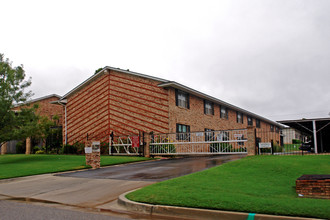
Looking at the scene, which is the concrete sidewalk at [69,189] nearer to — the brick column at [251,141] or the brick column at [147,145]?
the brick column at [251,141]

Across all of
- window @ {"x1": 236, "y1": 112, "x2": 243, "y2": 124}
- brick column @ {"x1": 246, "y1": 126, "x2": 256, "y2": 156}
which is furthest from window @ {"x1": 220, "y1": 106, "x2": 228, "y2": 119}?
brick column @ {"x1": 246, "y1": 126, "x2": 256, "y2": 156}

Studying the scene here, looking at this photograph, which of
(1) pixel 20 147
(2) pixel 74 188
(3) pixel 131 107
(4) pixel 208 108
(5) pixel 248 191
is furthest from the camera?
(1) pixel 20 147

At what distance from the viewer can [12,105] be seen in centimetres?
1945

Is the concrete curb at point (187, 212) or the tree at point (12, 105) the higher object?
the tree at point (12, 105)

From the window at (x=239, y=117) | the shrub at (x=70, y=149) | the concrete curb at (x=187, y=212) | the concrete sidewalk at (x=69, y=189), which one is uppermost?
the window at (x=239, y=117)

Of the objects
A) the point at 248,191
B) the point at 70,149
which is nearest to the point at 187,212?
the point at 248,191

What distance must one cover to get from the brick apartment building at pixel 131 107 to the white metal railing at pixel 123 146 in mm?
757

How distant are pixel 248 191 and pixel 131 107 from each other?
60.0 feet

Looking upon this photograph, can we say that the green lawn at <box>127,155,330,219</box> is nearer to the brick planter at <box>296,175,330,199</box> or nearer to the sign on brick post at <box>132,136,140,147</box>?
the brick planter at <box>296,175,330,199</box>

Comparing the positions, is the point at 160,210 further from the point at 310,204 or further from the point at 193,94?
the point at 193,94

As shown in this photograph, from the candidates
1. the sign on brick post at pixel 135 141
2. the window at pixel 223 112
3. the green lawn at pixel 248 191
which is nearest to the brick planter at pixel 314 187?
the green lawn at pixel 248 191

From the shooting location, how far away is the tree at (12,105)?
742 inches

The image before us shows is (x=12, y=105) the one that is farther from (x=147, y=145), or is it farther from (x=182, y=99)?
(x=182, y=99)

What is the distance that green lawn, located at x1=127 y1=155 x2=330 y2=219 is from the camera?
19.2 ft
